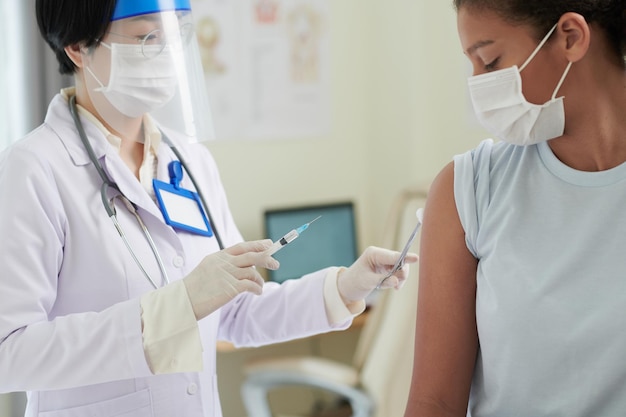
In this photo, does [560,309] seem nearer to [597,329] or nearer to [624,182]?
[597,329]

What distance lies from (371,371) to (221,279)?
2.47 feet

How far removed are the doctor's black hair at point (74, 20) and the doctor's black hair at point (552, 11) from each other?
0.66 metres

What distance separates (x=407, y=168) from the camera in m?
3.47

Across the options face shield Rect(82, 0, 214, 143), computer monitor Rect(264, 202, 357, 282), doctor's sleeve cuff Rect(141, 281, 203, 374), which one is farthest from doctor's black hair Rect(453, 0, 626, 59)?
computer monitor Rect(264, 202, 357, 282)

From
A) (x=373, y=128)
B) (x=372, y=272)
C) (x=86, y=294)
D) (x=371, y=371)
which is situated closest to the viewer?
(x=86, y=294)

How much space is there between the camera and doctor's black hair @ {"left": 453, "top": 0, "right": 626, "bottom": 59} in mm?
1102

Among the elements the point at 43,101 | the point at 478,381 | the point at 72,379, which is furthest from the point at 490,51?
the point at 43,101

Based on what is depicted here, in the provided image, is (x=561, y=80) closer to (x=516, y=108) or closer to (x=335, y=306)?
(x=516, y=108)

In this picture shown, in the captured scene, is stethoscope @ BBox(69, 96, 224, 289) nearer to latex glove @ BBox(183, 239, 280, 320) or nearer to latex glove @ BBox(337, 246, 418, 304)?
latex glove @ BBox(183, 239, 280, 320)

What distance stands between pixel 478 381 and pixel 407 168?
2.33 metres

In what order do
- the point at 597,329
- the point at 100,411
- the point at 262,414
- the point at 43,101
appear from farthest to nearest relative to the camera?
the point at 43,101
the point at 262,414
the point at 100,411
the point at 597,329

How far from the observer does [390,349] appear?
1810mm

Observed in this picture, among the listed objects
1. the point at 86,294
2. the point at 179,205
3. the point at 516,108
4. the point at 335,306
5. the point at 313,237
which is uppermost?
the point at 516,108

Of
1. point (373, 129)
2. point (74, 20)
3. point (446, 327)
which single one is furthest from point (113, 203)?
point (373, 129)
